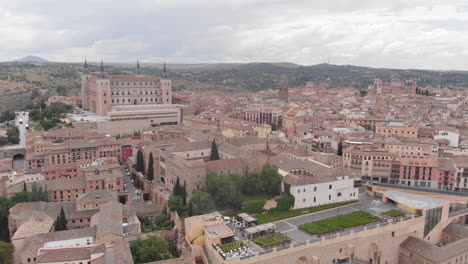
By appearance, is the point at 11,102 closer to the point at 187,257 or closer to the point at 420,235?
the point at 187,257

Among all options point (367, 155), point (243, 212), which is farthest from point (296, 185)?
point (367, 155)

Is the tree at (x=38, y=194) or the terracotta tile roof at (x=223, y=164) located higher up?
the terracotta tile roof at (x=223, y=164)

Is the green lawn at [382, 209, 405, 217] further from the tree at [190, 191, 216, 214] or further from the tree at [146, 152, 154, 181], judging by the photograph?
the tree at [146, 152, 154, 181]

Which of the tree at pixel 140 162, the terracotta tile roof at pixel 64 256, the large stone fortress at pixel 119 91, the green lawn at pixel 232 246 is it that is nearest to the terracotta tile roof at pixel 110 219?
the terracotta tile roof at pixel 64 256

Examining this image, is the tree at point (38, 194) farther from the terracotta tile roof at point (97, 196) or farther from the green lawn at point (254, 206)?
the green lawn at point (254, 206)

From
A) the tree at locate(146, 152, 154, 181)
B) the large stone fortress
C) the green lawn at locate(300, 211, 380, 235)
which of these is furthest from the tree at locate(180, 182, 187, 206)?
the large stone fortress
